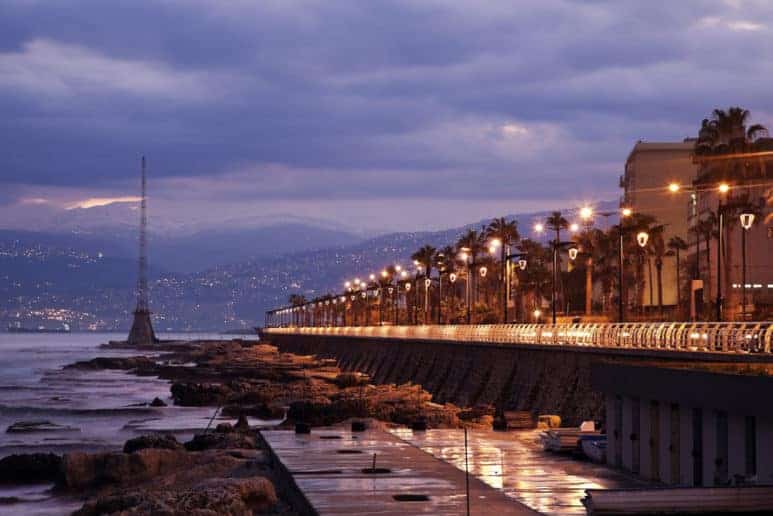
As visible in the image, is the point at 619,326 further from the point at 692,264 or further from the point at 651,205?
the point at 651,205

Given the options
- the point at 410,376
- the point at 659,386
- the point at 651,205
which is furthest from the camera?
the point at 651,205

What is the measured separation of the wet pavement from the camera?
958 inches

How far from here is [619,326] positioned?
50469mm

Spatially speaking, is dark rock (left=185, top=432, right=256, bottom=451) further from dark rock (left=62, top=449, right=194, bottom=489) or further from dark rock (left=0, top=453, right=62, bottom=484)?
dark rock (left=0, top=453, right=62, bottom=484)

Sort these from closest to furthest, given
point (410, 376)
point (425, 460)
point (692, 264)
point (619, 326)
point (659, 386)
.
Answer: point (659, 386)
point (425, 460)
point (619, 326)
point (410, 376)
point (692, 264)

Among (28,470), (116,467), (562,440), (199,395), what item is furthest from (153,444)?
(199,395)

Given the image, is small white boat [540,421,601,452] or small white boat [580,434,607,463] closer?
small white boat [580,434,607,463]

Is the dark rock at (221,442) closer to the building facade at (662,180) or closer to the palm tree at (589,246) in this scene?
the palm tree at (589,246)

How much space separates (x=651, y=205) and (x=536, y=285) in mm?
30917

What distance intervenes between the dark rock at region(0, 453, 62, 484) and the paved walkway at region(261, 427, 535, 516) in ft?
23.3

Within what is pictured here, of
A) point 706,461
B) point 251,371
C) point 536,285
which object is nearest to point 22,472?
point 706,461

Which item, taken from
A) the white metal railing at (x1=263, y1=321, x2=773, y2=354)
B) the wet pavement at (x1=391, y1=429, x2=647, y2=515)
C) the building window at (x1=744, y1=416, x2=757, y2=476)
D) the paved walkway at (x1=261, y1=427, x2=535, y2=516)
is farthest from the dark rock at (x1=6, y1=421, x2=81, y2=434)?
the building window at (x1=744, y1=416, x2=757, y2=476)

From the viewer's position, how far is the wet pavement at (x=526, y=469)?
24328 millimetres

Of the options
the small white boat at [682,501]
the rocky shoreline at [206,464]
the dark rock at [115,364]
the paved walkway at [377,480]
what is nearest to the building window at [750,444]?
the small white boat at [682,501]
